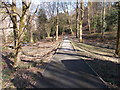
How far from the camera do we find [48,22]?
40.2 m

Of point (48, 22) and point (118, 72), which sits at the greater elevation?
point (48, 22)

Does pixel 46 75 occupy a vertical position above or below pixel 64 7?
below

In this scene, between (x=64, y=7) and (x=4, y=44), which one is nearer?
(x=4, y=44)

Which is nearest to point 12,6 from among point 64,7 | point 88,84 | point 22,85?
point 22,85

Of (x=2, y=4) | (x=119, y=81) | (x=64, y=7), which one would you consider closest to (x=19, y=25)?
(x=2, y=4)

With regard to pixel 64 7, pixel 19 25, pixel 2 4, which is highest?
pixel 64 7

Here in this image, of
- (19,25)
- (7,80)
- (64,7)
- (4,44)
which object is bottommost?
(7,80)

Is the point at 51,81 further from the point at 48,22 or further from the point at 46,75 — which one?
the point at 48,22

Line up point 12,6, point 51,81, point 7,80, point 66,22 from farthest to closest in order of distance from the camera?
point 66,22
point 12,6
point 7,80
point 51,81

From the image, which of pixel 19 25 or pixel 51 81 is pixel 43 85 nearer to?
pixel 51 81

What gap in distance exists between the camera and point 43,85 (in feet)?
20.2

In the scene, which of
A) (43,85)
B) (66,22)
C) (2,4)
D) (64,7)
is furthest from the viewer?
(66,22)

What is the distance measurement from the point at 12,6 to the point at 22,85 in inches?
221

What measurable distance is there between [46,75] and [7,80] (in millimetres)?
2087
